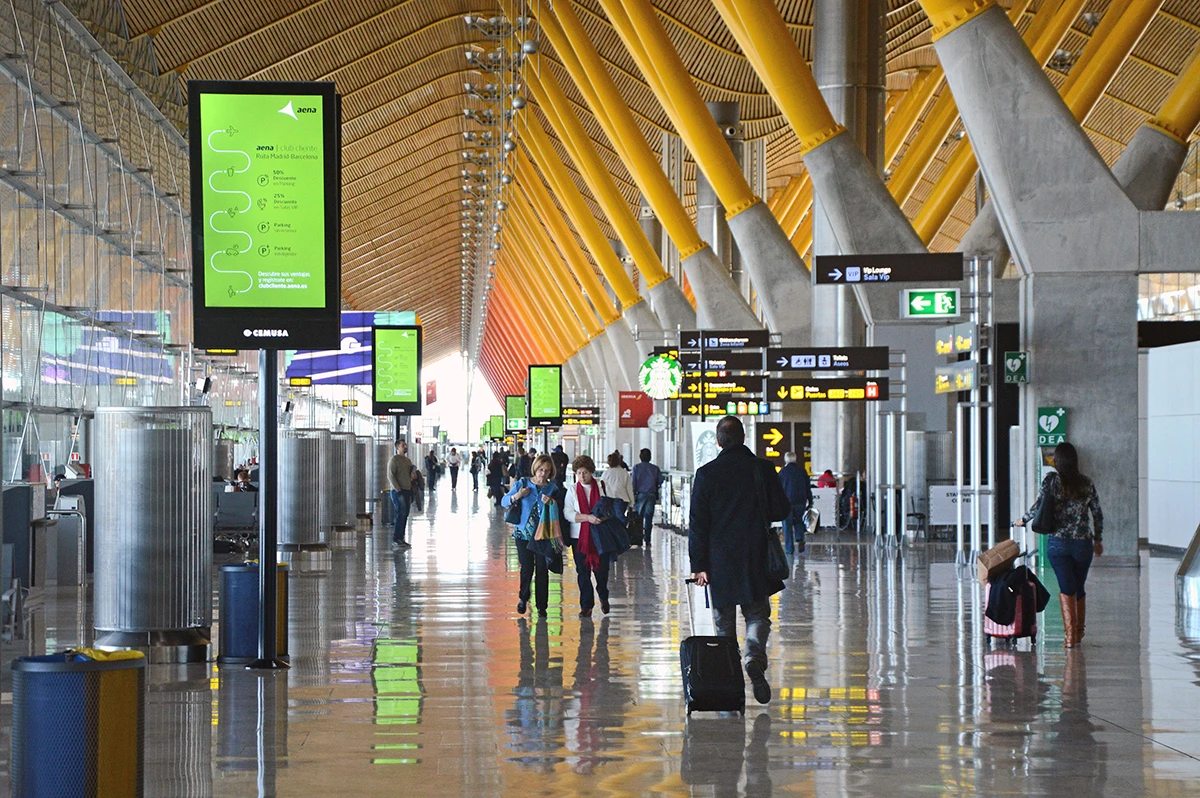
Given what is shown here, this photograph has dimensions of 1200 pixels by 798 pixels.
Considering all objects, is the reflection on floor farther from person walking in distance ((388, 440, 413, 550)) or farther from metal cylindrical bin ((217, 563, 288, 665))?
person walking in distance ((388, 440, 413, 550))

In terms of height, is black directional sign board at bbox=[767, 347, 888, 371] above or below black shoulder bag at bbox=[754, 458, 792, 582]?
above

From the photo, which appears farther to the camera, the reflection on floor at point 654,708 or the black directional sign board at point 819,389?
the black directional sign board at point 819,389

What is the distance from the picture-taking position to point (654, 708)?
8203 millimetres

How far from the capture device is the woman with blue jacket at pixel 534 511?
12.9 m

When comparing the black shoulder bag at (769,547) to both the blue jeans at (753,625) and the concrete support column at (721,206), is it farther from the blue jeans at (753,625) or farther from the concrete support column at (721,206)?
the concrete support column at (721,206)

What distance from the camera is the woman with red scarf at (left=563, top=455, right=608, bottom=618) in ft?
42.8

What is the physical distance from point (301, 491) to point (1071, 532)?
1298cm

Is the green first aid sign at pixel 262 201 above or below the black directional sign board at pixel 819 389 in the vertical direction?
above

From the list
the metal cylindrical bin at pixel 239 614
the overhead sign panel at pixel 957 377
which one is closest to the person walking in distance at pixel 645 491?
the overhead sign panel at pixel 957 377

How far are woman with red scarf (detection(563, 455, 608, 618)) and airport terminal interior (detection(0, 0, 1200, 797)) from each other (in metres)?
0.08

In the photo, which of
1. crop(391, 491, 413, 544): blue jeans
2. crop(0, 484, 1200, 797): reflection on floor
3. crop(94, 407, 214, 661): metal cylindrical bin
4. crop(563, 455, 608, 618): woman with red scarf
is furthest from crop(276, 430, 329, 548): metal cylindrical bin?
crop(94, 407, 214, 661): metal cylindrical bin

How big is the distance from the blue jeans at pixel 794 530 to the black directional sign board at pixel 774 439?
1178cm

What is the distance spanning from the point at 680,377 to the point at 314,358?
710 cm

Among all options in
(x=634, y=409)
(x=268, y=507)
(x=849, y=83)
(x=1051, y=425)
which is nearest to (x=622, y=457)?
(x=1051, y=425)
